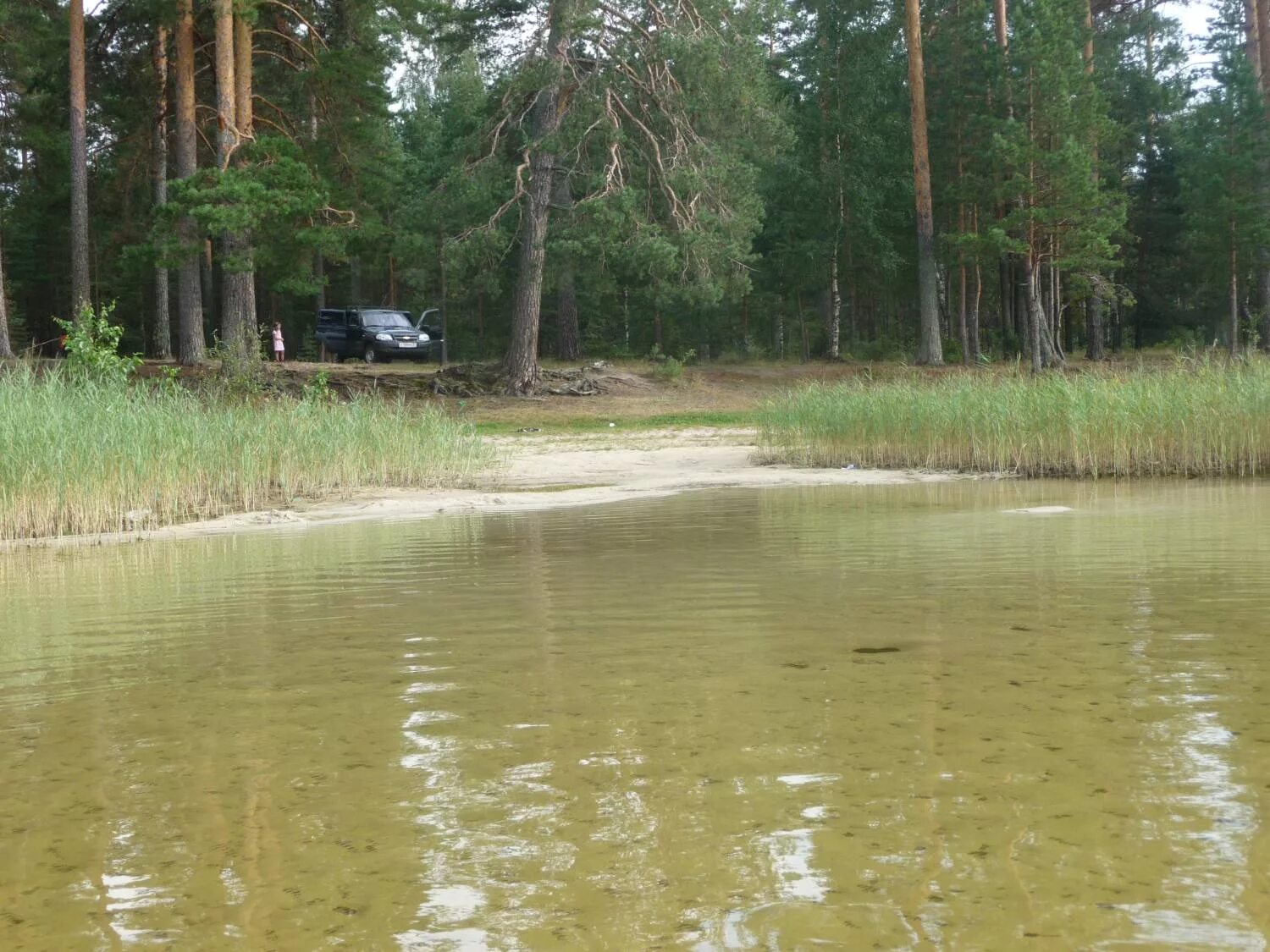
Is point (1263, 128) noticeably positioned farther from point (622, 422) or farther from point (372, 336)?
point (372, 336)

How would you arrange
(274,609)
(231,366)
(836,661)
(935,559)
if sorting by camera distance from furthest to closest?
(231,366) → (935,559) → (274,609) → (836,661)

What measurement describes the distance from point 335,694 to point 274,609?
215 cm

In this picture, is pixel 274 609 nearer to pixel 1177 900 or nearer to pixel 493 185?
pixel 1177 900

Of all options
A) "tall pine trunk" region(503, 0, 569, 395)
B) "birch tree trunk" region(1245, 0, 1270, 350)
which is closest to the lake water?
"tall pine trunk" region(503, 0, 569, 395)

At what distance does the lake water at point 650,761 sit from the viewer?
8.45 feet

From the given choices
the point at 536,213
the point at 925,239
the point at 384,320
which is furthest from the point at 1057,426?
the point at 384,320

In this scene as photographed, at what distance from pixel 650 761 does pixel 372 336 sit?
34.6 metres

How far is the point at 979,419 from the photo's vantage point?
602 inches

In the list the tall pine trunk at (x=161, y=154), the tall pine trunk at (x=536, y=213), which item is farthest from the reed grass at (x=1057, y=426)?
the tall pine trunk at (x=161, y=154)

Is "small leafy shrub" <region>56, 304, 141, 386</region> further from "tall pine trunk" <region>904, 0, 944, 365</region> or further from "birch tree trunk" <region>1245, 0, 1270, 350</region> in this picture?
"birch tree trunk" <region>1245, 0, 1270, 350</region>

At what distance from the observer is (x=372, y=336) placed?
37125mm

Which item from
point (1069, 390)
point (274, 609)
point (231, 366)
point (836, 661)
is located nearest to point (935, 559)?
point (836, 661)

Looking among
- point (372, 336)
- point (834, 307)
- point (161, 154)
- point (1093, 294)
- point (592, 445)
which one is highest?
point (161, 154)

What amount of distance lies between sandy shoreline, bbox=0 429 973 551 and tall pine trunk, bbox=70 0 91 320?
11.1 metres
